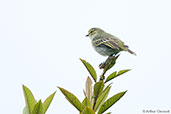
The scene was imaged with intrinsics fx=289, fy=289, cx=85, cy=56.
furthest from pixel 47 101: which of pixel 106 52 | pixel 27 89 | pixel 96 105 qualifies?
pixel 106 52

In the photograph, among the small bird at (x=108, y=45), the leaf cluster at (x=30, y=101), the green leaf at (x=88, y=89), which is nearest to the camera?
the leaf cluster at (x=30, y=101)

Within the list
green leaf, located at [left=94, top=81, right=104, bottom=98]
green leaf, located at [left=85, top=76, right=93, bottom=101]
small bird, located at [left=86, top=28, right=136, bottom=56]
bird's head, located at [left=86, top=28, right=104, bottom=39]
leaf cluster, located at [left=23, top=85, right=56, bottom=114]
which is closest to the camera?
leaf cluster, located at [left=23, top=85, right=56, bottom=114]

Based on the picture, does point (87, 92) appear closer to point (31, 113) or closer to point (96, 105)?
point (96, 105)

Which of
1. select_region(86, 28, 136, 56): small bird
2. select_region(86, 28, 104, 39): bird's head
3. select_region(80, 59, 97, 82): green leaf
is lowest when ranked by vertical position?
select_region(80, 59, 97, 82): green leaf

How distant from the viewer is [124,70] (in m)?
1.97

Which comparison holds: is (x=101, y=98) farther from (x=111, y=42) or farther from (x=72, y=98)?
(x=111, y=42)

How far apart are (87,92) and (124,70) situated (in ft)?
0.97

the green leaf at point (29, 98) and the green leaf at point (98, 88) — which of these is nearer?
the green leaf at point (29, 98)

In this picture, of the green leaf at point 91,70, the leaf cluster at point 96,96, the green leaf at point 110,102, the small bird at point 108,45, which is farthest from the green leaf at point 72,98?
the small bird at point 108,45

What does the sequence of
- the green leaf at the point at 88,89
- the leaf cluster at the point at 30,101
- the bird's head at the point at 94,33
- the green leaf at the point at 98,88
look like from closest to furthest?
1. the leaf cluster at the point at 30,101
2. the green leaf at the point at 98,88
3. the green leaf at the point at 88,89
4. the bird's head at the point at 94,33

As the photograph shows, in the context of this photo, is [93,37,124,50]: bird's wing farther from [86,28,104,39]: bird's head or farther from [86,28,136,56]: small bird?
[86,28,104,39]: bird's head

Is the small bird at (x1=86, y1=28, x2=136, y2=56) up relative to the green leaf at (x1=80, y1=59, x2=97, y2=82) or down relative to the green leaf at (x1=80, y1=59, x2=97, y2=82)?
up

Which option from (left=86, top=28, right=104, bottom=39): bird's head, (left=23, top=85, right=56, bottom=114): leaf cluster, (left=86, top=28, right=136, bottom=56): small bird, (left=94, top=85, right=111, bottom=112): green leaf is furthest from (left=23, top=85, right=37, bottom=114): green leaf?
(left=86, top=28, right=104, bottom=39): bird's head

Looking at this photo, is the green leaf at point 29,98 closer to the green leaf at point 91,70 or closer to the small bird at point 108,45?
the green leaf at point 91,70
